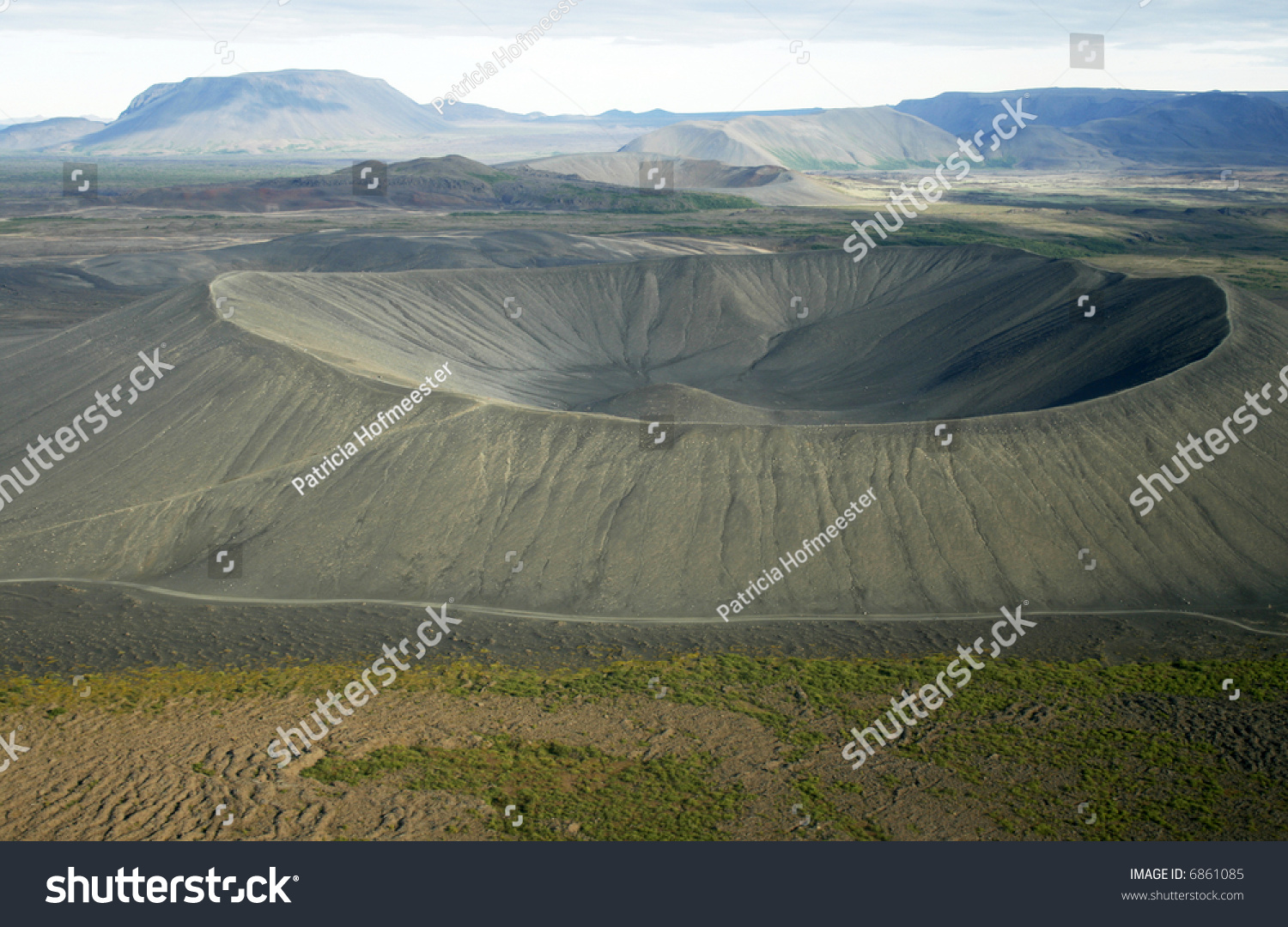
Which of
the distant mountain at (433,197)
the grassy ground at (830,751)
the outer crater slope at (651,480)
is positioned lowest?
the grassy ground at (830,751)

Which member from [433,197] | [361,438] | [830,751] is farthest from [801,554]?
[433,197]

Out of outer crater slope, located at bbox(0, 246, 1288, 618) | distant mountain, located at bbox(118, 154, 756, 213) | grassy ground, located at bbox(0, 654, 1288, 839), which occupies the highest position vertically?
distant mountain, located at bbox(118, 154, 756, 213)

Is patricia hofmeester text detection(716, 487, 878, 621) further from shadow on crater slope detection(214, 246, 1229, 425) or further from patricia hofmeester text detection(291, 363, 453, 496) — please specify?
patricia hofmeester text detection(291, 363, 453, 496)

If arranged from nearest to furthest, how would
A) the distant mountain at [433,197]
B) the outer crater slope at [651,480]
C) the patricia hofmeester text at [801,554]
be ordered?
1. the patricia hofmeester text at [801,554]
2. the outer crater slope at [651,480]
3. the distant mountain at [433,197]

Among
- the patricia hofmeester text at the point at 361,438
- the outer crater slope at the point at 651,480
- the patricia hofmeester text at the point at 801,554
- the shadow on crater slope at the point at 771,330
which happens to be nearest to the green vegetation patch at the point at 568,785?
the outer crater slope at the point at 651,480

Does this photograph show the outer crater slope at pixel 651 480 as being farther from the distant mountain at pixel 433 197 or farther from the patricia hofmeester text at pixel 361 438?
the distant mountain at pixel 433 197

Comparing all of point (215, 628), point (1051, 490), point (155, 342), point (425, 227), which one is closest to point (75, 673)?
point (215, 628)

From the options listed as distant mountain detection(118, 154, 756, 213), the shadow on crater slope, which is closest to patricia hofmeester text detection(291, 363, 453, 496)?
the shadow on crater slope
